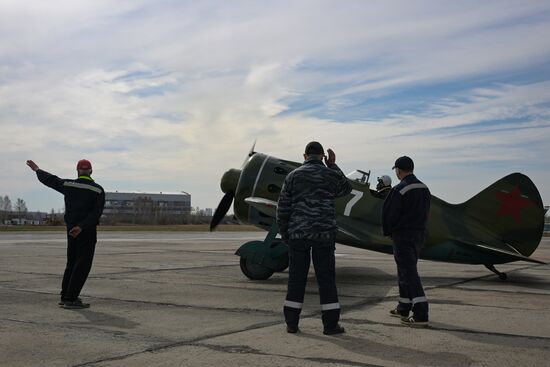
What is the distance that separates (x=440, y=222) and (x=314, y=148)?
5590 millimetres

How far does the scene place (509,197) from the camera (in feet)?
36.1

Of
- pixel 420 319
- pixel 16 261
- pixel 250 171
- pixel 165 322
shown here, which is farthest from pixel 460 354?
pixel 16 261

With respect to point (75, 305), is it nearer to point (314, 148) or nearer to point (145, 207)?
point (314, 148)

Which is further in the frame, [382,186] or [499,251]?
[382,186]

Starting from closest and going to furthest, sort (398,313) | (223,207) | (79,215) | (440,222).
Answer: (398,313), (79,215), (440,222), (223,207)

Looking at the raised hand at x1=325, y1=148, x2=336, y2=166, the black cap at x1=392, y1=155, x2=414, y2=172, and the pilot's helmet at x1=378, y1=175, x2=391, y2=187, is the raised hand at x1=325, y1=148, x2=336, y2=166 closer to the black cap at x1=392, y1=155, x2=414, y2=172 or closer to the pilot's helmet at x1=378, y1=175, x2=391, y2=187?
the black cap at x1=392, y1=155, x2=414, y2=172

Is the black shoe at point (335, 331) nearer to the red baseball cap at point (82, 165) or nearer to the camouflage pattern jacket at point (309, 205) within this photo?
the camouflage pattern jacket at point (309, 205)

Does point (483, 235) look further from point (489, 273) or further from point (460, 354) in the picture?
point (460, 354)

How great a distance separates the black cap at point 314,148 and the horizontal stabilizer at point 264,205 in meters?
4.42

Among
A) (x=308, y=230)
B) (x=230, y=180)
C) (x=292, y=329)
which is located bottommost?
(x=292, y=329)

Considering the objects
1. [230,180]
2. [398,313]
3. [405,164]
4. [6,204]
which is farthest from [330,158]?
[6,204]

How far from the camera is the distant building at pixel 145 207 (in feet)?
362

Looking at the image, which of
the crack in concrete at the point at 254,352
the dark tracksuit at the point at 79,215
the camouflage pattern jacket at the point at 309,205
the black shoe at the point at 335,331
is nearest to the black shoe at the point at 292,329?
the black shoe at the point at 335,331

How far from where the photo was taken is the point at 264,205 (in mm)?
10555
